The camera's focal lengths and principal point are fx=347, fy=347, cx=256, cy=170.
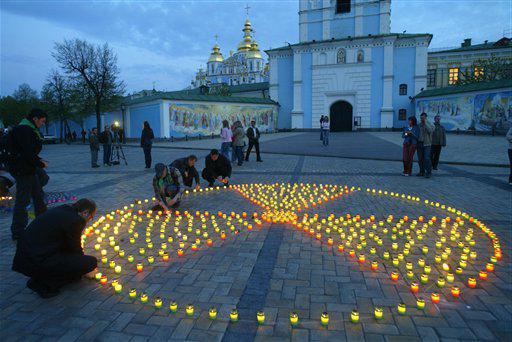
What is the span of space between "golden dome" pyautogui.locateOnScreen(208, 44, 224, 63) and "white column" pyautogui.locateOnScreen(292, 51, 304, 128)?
81.5 meters

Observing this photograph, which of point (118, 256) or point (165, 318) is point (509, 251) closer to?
point (165, 318)

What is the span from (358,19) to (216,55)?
84756 mm

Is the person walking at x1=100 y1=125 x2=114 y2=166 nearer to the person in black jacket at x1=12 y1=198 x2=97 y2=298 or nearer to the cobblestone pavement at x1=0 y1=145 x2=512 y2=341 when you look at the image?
the cobblestone pavement at x1=0 y1=145 x2=512 y2=341

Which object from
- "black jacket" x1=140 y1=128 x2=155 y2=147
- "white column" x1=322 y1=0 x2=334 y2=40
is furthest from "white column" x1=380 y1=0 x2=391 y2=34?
"black jacket" x1=140 y1=128 x2=155 y2=147

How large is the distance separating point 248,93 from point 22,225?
5579cm

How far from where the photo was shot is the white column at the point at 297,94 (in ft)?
146

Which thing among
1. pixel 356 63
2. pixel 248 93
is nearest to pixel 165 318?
pixel 356 63

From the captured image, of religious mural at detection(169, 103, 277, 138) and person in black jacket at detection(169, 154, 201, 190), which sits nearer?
person in black jacket at detection(169, 154, 201, 190)

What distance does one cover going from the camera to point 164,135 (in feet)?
106

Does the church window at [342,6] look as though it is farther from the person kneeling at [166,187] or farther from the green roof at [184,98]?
the person kneeling at [166,187]

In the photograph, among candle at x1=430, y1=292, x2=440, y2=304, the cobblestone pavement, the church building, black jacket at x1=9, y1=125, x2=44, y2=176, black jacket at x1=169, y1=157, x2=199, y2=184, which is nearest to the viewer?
the cobblestone pavement

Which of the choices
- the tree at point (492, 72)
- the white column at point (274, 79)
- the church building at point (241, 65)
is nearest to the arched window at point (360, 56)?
the white column at point (274, 79)

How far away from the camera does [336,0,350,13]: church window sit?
43562mm

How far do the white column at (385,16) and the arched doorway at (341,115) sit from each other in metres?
9.57
